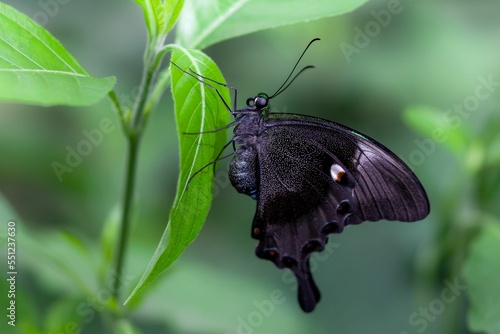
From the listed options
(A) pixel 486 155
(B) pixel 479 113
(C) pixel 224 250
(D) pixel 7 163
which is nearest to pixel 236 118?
(A) pixel 486 155

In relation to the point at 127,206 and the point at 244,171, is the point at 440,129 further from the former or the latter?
the point at 127,206

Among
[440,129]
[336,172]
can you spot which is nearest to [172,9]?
[336,172]

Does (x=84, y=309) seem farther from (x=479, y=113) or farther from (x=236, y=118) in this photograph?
(x=479, y=113)

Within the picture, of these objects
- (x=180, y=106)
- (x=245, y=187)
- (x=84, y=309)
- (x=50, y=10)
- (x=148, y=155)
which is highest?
(x=50, y=10)

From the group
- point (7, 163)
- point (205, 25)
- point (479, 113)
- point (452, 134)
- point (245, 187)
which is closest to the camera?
point (205, 25)

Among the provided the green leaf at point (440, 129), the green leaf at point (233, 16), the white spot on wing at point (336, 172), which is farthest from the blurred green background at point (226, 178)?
the green leaf at point (233, 16)

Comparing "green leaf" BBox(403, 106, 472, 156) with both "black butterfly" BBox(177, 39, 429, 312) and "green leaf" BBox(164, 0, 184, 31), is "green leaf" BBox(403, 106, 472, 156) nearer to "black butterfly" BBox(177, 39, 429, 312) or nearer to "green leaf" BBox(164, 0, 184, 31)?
"black butterfly" BBox(177, 39, 429, 312)
